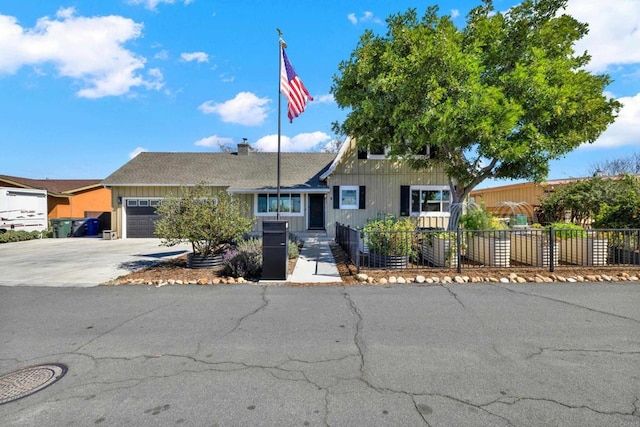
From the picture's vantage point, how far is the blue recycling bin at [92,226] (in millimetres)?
19922

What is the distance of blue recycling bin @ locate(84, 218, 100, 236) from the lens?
65.4 feet

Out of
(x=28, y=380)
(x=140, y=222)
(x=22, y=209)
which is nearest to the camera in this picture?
(x=28, y=380)

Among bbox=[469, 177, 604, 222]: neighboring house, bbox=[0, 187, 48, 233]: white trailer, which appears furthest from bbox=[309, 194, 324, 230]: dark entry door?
bbox=[0, 187, 48, 233]: white trailer

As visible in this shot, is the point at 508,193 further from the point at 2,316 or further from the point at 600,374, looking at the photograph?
the point at 2,316

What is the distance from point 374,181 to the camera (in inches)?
616

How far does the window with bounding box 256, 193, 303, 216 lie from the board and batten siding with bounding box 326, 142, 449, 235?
6.13 ft

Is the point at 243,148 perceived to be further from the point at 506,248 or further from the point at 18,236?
the point at 506,248

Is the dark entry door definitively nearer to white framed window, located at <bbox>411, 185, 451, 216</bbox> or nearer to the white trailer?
white framed window, located at <bbox>411, 185, 451, 216</bbox>

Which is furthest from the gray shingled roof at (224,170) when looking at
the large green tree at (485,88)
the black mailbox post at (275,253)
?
the black mailbox post at (275,253)

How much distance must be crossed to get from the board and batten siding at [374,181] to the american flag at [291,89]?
6.43 metres

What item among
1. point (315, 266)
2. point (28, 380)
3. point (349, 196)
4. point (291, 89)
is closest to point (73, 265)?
point (315, 266)

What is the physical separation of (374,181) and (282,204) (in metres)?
4.77

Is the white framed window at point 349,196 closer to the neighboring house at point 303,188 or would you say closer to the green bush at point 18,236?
the neighboring house at point 303,188

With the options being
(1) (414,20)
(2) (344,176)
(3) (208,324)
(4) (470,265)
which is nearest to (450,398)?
(3) (208,324)
